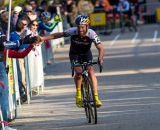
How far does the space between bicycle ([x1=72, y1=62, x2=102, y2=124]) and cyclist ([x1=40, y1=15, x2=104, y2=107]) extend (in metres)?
0.06

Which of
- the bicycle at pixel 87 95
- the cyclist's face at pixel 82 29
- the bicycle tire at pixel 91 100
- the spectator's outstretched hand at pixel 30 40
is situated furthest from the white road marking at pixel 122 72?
the spectator's outstretched hand at pixel 30 40

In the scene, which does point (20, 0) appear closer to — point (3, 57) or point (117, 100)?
point (117, 100)

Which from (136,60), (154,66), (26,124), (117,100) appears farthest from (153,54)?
(26,124)

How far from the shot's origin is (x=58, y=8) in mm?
34219

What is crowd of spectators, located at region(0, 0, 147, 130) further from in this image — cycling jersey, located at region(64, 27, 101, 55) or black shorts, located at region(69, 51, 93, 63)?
black shorts, located at region(69, 51, 93, 63)

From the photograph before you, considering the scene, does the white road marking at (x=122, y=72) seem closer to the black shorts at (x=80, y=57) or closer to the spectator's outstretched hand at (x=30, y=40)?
the black shorts at (x=80, y=57)

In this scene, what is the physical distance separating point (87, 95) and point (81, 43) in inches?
36.7

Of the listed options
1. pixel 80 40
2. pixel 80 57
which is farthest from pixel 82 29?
pixel 80 57

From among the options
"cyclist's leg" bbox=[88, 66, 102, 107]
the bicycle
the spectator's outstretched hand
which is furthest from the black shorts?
the spectator's outstretched hand

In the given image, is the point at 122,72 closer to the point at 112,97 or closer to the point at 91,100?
the point at 112,97

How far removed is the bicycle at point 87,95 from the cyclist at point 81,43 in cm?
6

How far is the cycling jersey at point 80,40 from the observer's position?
14.2 m

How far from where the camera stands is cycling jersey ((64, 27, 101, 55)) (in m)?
14.2

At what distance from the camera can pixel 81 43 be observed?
47.3ft
